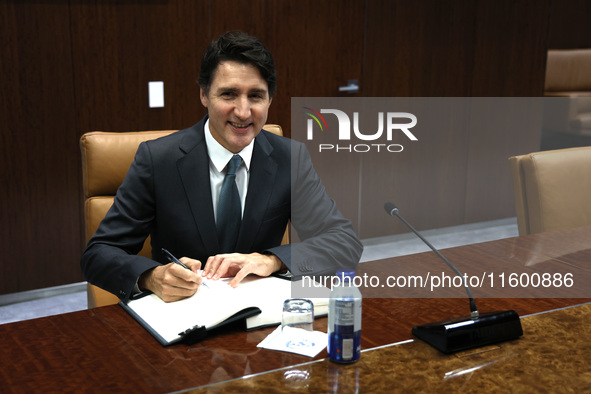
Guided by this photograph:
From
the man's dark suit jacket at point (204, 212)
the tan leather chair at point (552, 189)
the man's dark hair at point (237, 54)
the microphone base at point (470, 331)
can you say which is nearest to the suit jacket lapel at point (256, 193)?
the man's dark suit jacket at point (204, 212)

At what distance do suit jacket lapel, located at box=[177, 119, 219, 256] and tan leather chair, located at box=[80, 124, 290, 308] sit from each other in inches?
9.4

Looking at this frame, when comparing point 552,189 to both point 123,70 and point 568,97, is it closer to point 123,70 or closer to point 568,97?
point 123,70

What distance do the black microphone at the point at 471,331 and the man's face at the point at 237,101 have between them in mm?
778

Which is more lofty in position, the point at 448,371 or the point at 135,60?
the point at 135,60

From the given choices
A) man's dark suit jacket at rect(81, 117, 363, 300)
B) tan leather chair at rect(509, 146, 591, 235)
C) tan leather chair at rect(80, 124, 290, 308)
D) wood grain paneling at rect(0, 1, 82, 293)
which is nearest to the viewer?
man's dark suit jacket at rect(81, 117, 363, 300)

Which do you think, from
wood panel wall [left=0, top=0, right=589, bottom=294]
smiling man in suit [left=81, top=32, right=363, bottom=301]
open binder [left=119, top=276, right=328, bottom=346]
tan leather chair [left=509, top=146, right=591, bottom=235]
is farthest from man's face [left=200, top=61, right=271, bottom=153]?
wood panel wall [left=0, top=0, right=589, bottom=294]

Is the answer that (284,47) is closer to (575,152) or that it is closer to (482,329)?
(575,152)

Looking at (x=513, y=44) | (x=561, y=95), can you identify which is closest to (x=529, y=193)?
(x=513, y=44)

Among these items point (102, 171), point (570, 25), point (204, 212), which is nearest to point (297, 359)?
point (204, 212)

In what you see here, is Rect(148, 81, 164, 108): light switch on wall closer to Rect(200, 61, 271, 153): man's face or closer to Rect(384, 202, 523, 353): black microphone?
Rect(200, 61, 271, 153): man's face

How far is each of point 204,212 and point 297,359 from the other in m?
0.72

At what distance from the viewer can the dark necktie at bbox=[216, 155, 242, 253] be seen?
6.26 feet

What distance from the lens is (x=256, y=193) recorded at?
1.95 meters

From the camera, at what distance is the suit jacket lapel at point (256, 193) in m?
1.94
